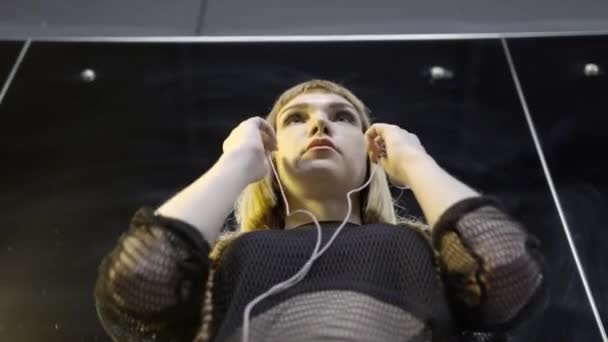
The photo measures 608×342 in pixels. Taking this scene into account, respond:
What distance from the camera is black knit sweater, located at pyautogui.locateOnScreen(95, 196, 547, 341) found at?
2.50 feet

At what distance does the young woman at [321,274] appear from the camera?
0.76 meters

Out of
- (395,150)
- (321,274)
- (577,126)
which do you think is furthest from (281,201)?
(577,126)

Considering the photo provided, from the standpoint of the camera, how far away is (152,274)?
2.48 ft

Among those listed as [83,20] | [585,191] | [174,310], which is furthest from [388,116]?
[174,310]

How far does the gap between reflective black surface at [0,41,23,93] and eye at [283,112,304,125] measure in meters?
0.71

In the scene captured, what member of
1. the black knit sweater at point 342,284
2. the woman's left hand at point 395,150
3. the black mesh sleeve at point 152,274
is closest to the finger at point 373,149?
the woman's left hand at point 395,150

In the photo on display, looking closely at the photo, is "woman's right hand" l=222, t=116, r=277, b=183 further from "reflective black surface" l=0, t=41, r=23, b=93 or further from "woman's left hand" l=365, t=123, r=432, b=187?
"reflective black surface" l=0, t=41, r=23, b=93

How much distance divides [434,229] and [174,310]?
10.6 inches

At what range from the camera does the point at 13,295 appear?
121 centimetres

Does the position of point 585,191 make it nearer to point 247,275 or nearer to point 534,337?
point 534,337

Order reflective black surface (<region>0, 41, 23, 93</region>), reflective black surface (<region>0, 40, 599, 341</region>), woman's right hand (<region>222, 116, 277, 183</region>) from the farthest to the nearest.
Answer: reflective black surface (<region>0, 41, 23, 93</region>), reflective black surface (<region>0, 40, 599, 341</region>), woman's right hand (<region>222, 116, 277, 183</region>)

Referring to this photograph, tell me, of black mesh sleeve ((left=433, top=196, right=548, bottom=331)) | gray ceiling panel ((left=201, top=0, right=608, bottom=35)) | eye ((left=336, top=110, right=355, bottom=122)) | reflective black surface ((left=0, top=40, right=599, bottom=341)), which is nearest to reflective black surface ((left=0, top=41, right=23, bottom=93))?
reflective black surface ((left=0, top=40, right=599, bottom=341))

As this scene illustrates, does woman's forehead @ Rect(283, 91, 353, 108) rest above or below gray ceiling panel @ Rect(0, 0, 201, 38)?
above

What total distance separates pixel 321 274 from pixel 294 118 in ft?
1.11
